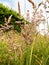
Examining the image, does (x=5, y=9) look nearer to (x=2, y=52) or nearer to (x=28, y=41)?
(x=2, y=52)

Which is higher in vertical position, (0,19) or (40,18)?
(40,18)

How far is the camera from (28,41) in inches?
80.4

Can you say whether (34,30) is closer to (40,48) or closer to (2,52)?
(40,48)

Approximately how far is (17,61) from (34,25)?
59 cm

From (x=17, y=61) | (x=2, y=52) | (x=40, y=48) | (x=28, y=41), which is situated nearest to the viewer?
(x=28, y=41)

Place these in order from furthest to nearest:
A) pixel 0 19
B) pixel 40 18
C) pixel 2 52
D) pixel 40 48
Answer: pixel 0 19, pixel 2 52, pixel 40 48, pixel 40 18

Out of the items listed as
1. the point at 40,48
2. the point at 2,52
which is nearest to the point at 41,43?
the point at 40,48

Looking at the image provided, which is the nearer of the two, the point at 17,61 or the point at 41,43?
the point at 17,61

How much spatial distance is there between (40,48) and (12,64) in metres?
0.43

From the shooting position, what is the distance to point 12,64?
2.68 meters

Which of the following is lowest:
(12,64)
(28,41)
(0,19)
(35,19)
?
Result: (0,19)

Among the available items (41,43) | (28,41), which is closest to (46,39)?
(41,43)

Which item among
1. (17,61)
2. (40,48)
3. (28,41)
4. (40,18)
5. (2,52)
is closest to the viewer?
(28,41)

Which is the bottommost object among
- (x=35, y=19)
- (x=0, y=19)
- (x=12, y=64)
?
(x=0, y=19)
